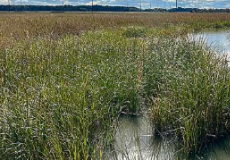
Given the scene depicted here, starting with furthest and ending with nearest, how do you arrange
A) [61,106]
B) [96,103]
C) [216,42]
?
1. [216,42]
2. [96,103]
3. [61,106]

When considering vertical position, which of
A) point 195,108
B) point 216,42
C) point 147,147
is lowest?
point 147,147

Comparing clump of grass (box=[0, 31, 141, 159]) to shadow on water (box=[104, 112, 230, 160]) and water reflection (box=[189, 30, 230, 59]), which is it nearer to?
shadow on water (box=[104, 112, 230, 160])

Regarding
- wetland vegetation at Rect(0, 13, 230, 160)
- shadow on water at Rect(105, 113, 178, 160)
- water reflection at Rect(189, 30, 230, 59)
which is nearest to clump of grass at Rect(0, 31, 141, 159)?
wetland vegetation at Rect(0, 13, 230, 160)

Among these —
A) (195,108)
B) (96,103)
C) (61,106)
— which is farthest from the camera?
(96,103)

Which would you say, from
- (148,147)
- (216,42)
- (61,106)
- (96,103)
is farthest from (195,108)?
(216,42)

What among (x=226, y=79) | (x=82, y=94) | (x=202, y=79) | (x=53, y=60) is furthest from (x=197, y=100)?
(x=53, y=60)

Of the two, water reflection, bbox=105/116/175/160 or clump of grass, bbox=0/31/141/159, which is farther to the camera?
water reflection, bbox=105/116/175/160

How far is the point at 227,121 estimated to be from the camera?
266 centimetres

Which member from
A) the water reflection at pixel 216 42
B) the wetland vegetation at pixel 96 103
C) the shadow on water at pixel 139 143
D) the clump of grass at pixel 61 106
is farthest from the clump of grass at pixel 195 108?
the water reflection at pixel 216 42

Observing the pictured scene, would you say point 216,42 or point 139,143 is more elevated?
point 216,42

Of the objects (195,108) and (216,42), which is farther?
(216,42)

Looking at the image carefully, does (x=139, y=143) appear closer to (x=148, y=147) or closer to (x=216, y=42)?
(x=148, y=147)

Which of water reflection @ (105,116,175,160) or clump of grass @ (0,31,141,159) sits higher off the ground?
clump of grass @ (0,31,141,159)

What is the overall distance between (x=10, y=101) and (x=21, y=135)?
57 centimetres
